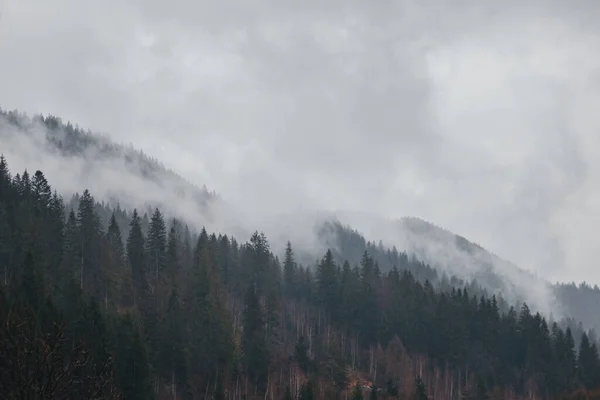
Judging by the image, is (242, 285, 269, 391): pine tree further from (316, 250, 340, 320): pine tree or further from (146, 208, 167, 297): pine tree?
(316, 250, 340, 320): pine tree

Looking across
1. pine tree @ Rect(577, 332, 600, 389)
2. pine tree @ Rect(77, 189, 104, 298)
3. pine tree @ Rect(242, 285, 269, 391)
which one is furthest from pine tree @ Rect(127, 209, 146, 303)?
pine tree @ Rect(577, 332, 600, 389)

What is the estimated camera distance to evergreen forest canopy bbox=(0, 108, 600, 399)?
249 feet

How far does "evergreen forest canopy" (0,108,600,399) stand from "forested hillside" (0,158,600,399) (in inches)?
9.4

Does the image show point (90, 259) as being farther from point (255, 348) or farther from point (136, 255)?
point (255, 348)

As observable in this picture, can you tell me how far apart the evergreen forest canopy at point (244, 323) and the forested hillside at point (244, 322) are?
24 cm

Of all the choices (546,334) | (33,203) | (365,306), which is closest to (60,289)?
(33,203)

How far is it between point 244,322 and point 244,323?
0.61 feet

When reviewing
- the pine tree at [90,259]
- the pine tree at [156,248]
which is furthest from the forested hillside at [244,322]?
the pine tree at [156,248]

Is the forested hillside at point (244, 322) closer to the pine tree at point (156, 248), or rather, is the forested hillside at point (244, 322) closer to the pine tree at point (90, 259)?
the pine tree at point (90, 259)

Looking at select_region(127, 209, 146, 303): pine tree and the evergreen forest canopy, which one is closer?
the evergreen forest canopy

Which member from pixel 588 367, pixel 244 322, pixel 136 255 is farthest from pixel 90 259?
pixel 588 367

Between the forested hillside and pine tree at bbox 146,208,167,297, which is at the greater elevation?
pine tree at bbox 146,208,167,297

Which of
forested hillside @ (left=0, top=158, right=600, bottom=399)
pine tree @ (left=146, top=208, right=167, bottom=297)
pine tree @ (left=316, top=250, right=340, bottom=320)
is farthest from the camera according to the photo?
pine tree @ (left=316, top=250, right=340, bottom=320)

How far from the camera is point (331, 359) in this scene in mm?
103062
